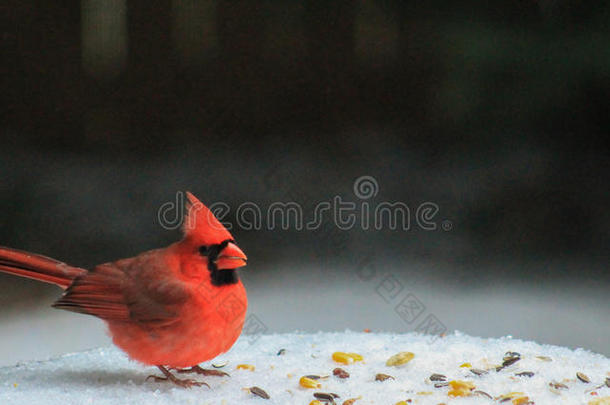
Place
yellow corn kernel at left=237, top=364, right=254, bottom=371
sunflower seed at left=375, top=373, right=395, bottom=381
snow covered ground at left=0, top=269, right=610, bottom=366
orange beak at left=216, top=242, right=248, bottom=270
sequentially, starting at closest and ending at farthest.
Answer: orange beak at left=216, top=242, right=248, bottom=270, sunflower seed at left=375, top=373, right=395, bottom=381, yellow corn kernel at left=237, top=364, right=254, bottom=371, snow covered ground at left=0, top=269, right=610, bottom=366

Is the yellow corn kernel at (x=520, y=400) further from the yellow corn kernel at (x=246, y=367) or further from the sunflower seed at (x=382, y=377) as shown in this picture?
the yellow corn kernel at (x=246, y=367)

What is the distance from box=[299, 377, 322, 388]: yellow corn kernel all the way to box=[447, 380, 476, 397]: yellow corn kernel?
474 millimetres

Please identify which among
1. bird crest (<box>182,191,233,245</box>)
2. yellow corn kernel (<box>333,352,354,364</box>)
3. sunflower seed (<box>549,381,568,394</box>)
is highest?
bird crest (<box>182,191,233,245</box>)

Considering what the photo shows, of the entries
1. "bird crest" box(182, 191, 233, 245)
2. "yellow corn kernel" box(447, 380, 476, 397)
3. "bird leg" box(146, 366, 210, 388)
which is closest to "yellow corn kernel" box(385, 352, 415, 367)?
"yellow corn kernel" box(447, 380, 476, 397)

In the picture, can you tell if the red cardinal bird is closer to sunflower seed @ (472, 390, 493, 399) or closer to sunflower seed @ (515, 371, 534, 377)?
sunflower seed @ (472, 390, 493, 399)

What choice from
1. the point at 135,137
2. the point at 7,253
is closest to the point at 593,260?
the point at 135,137

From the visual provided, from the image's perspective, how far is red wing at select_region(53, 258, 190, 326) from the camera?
235 centimetres

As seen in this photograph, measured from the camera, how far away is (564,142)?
3.10m

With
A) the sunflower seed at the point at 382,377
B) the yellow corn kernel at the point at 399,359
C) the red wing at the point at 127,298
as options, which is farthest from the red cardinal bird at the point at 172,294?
the yellow corn kernel at the point at 399,359

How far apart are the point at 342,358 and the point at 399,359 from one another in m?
0.24

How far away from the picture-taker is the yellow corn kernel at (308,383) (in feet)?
8.07

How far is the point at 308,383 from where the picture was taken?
246 centimetres

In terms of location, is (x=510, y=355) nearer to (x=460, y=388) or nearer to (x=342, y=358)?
(x=460, y=388)

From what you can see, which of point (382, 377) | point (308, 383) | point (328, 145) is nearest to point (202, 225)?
point (308, 383)
